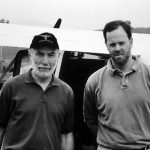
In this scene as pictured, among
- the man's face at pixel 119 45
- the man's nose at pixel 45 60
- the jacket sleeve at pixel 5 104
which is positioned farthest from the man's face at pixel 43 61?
the man's face at pixel 119 45

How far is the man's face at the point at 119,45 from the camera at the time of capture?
11.0 feet

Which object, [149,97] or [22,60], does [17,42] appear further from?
[149,97]

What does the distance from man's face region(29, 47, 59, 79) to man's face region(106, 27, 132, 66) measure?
0.56 metres

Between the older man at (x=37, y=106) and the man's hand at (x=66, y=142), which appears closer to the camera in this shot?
the older man at (x=37, y=106)

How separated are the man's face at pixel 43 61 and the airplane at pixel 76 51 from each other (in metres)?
1.70

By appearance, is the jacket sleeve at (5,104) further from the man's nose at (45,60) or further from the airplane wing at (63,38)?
the airplane wing at (63,38)

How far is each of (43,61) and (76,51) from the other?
1782 mm

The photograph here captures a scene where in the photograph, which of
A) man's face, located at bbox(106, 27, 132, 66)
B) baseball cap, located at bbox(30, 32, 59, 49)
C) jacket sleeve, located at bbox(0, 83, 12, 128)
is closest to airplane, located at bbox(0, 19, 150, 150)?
man's face, located at bbox(106, 27, 132, 66)

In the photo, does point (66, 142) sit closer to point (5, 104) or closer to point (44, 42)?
point (5, 104)

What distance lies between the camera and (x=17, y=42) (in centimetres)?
507

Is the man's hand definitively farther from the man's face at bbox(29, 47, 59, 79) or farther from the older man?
the man's face at bbox(29, 47, 59, 79)

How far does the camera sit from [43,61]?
3.15 m

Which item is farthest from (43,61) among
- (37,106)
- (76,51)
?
(76,51)

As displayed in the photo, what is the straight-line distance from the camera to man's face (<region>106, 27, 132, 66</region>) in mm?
3355
